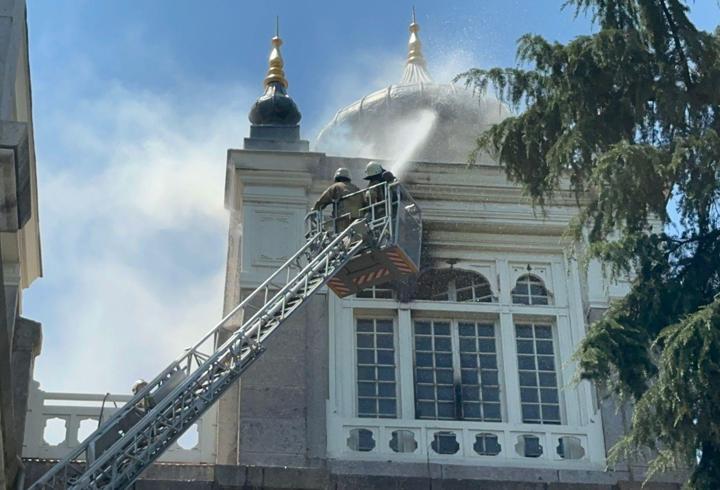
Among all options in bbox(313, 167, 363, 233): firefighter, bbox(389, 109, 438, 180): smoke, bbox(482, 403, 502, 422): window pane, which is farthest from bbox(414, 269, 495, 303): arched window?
bbox(313, 167, 363, 233): firefighter

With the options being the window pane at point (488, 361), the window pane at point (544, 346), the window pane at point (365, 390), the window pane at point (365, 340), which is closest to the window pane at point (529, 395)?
the window pane at point (488, 361)

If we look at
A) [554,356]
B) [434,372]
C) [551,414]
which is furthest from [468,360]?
[551,414]

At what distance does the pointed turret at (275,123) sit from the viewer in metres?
19.5

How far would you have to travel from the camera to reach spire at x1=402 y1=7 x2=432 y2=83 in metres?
22.9

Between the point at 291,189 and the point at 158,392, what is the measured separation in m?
4.82

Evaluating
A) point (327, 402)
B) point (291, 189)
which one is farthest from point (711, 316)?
point (291, 189)

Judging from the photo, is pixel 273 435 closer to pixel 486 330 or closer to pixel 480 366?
pixel 480 366

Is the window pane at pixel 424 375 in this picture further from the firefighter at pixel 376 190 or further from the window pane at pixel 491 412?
the firefighter at pixel 376 190

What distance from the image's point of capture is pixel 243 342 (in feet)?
50.6

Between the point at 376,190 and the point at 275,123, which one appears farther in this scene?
the point at 275,123

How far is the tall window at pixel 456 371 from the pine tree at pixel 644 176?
11.5 ft

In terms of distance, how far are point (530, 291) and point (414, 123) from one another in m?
3.13

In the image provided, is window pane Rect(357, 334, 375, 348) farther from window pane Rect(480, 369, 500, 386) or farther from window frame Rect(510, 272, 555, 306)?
window frame Rect(510, 272, 555, 306)

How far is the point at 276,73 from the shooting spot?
20750 millimetres
